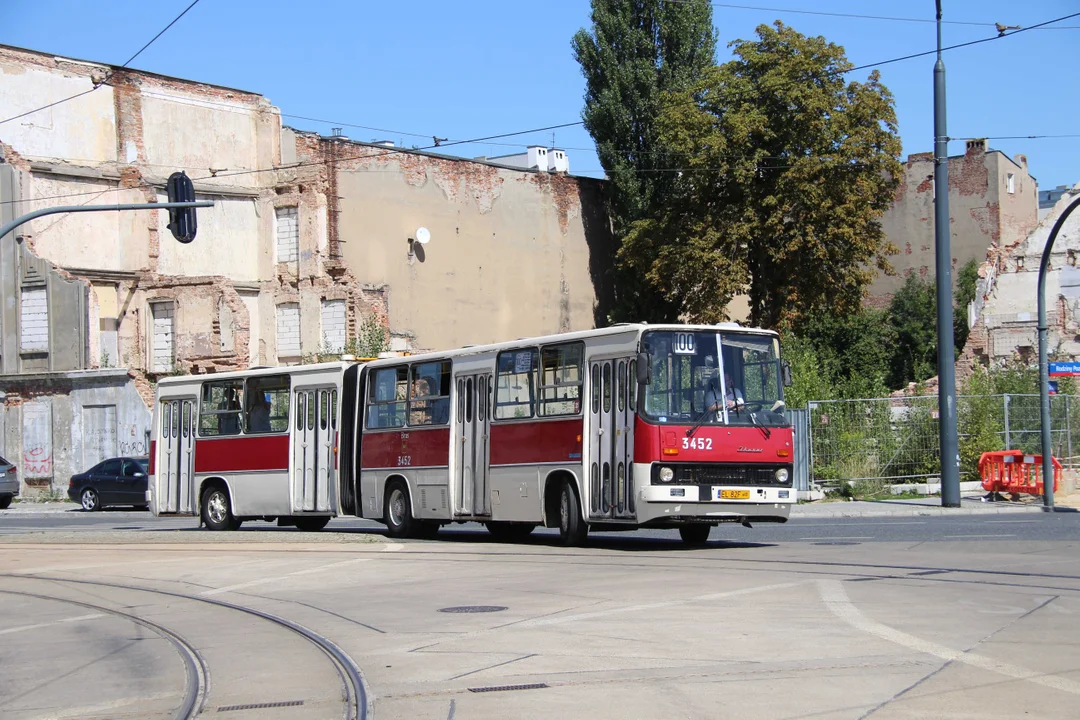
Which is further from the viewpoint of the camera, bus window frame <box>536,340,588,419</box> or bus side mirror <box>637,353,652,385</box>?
bus window frame <box>536,340,588,419</box>

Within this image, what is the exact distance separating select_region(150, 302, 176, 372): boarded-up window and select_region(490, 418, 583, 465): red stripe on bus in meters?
32.4

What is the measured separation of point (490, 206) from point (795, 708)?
4796cm

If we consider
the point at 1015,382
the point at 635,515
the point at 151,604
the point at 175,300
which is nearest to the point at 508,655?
the point at 151,604

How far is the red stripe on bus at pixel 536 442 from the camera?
18.5 meters

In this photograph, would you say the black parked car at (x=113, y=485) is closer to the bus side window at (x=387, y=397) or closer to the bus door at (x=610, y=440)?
the bus side window at (x=387, y=397)

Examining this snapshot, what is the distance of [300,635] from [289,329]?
41778 mm

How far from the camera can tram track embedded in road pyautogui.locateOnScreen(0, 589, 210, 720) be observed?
318 inches

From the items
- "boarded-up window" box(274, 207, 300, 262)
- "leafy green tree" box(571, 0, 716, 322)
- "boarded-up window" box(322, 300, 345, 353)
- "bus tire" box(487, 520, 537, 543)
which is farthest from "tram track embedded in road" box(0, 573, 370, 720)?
"leafy green tree" box(571, 0, 716, 322)

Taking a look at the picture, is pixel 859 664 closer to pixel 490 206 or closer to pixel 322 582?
pixel 322 582

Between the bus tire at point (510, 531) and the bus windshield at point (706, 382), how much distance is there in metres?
4.69

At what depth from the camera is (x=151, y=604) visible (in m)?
13.8

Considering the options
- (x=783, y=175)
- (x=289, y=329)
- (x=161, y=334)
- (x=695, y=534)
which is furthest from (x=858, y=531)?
(x=161, y=334)

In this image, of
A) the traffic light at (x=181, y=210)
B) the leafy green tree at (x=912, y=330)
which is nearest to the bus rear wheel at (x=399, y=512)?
the traffic light at (x=181, y=210)

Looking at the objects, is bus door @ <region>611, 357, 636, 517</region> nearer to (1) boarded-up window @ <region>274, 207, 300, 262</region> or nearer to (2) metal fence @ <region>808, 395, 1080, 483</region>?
(2) metal fence @ <region>808, 395, 1080, 483</region>
